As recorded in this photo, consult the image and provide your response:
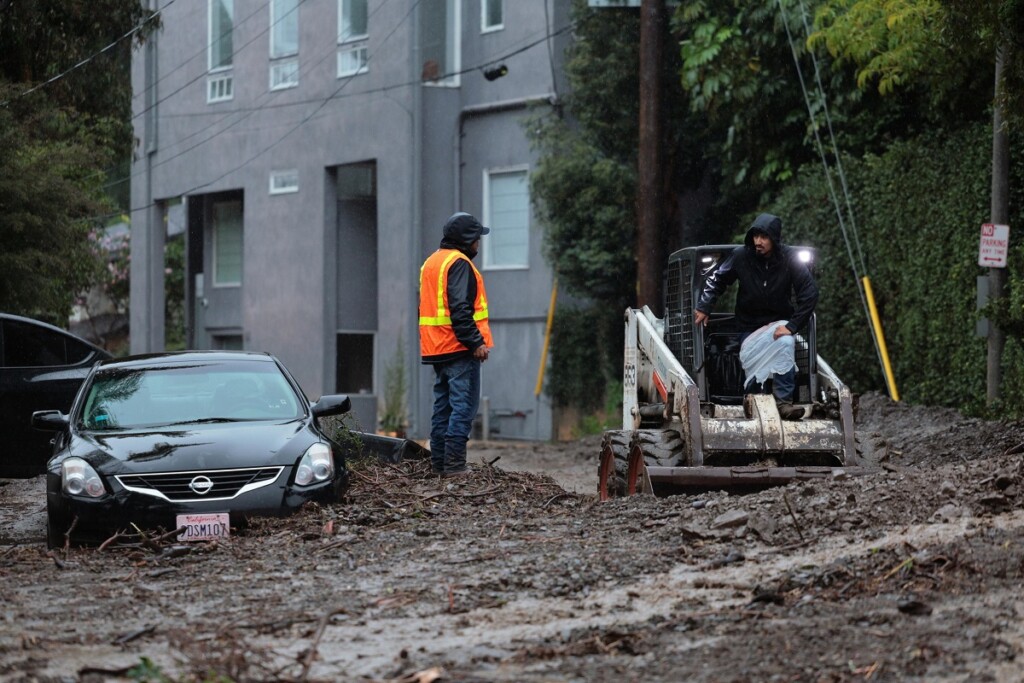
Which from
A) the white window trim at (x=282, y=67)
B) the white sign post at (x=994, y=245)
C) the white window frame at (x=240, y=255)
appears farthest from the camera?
the white window frame at (x=240, y=255)

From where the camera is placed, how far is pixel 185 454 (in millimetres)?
9875

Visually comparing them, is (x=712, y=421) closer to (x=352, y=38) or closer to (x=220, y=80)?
(x=352, y=38)

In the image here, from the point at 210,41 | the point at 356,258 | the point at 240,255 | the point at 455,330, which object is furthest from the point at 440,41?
the point at 455,330

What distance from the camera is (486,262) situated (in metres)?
27.8

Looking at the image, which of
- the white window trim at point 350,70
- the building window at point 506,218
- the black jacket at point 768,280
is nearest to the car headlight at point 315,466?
the black jacket at point 768,280

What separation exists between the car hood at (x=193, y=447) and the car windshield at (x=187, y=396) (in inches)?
12.9

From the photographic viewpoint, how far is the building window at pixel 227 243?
3441 cm

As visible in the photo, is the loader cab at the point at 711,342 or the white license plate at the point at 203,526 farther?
the loader cab at the point at 711,342

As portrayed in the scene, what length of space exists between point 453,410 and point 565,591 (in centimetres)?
428

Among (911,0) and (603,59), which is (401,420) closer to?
(603,59)

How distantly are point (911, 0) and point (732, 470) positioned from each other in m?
8.78

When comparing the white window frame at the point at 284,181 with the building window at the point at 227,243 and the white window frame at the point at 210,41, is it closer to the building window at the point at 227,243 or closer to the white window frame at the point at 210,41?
the white window frame at the point at 210,41

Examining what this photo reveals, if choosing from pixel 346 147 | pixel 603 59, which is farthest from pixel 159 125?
pixel 603 59

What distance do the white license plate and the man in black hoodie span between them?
3849 millimetres
